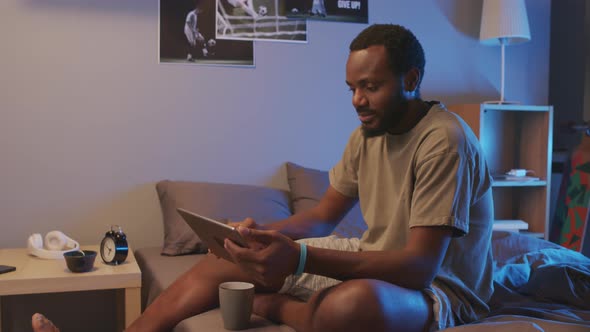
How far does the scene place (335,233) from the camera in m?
2.53

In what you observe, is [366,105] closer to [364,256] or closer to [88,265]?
[364,256]

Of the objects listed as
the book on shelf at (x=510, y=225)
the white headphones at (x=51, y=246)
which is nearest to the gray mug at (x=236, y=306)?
the white headphones at (x=51, y=246)

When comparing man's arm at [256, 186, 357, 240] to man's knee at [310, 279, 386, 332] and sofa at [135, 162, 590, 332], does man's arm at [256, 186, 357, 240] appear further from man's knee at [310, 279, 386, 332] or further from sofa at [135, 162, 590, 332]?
man's knee at [310, 279, 386, 332]

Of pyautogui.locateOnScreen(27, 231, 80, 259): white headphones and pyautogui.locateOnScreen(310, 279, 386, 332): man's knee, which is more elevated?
pyautogui.locateOnScreen(310, 279, 386, 332): man's knee

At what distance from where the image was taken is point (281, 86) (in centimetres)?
295

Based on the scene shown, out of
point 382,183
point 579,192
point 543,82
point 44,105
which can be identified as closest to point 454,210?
point 382,183

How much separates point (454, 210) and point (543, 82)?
2357mm

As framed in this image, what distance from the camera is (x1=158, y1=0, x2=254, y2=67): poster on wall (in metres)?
2.76

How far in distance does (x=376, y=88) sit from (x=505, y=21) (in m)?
1.78

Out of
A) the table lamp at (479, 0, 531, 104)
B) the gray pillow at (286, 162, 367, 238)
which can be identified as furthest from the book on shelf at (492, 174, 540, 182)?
the gray pillow at (286, 162, 367, 238)

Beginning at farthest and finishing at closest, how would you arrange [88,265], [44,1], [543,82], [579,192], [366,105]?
[543,82], [579,192], [44,1], [88,265], [366,105]

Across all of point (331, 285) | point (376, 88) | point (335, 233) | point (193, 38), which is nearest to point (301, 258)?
point (331, 285)

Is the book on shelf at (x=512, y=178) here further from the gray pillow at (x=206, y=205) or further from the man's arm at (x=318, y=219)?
the man's arm at (x=318, y=219)

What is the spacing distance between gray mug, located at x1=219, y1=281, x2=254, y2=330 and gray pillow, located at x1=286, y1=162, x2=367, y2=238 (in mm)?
1136
